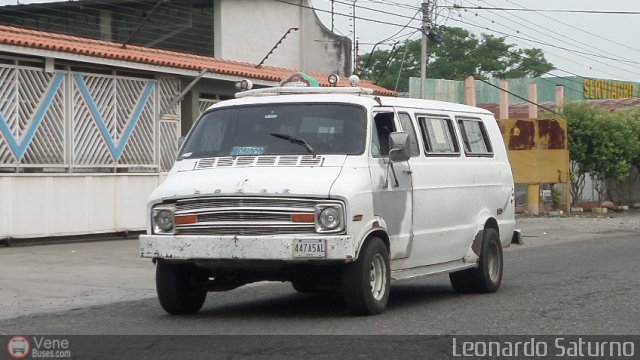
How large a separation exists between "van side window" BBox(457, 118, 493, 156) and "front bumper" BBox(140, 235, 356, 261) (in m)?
3.56

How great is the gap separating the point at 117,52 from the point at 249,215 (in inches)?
470

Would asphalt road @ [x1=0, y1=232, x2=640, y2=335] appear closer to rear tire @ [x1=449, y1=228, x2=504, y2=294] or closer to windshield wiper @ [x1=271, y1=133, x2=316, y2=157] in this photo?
rear tire @ [x1=449, y1=228, x2=504, y2=294]

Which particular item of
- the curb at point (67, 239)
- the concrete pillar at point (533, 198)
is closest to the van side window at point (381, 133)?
the curb at point (67, 239)

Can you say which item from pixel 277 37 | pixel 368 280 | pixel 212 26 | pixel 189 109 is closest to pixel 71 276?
pixel 368 280

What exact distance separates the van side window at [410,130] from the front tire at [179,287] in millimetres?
2530

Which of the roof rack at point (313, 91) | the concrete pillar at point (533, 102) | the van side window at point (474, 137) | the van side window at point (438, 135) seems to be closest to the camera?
the roof rack at point (313, 91)

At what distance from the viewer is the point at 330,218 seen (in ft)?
31.9

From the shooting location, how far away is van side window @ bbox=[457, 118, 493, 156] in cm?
1284

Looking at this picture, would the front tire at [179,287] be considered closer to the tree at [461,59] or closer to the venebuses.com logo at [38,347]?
the venebuses.com logo at [38,347]

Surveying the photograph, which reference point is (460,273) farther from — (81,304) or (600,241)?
(600,241)

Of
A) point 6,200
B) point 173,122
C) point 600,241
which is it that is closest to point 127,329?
point 6,200

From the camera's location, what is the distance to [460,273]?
12648 millimetres

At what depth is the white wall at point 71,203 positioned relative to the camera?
19.0 metres

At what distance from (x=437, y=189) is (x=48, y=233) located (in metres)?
10.1
